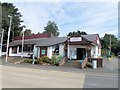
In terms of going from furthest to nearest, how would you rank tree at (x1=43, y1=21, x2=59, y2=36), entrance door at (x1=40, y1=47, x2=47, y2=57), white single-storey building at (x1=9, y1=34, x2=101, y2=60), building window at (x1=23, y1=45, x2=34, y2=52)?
tree at (x1=43, y1=21, x2=59, y2=36), building window at (x1=23, y1=45, x2=34, y2=52), entrance door at (x1=40, y1=47, x2=47, y2=57), white single-storey building at (x1=9, y1=34, x2=101, y2=60)

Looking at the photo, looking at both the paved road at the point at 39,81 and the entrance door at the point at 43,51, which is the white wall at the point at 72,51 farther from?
the paved road at the point at 39,81

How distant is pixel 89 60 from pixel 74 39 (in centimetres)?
570

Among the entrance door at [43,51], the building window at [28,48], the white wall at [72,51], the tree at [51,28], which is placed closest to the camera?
the white wall at [72,51]

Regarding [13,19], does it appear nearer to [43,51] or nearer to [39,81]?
[43,51]

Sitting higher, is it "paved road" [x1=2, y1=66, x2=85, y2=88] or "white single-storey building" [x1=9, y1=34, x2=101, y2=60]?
"white single-storey building" [x1=9, y1=34, x2=101, y2=60]

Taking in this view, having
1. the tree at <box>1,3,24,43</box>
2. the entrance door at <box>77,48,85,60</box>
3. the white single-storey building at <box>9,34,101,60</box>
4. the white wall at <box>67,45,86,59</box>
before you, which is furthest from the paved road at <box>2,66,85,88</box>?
the tree at <box>1,3,24,43</box>

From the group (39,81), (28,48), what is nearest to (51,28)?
(28,48)

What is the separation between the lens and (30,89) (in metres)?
9.79

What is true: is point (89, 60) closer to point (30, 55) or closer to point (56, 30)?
point (30, 55)

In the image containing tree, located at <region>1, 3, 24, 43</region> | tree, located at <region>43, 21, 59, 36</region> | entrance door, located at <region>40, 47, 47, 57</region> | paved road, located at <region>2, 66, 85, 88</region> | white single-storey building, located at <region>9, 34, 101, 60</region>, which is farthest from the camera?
tree, located at <region>43, 21, 59, 36</region>

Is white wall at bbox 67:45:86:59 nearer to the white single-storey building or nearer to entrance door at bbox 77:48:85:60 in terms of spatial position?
the white single-storey building

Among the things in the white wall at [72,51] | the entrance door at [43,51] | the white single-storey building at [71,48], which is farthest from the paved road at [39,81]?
the entrance door at [43,51]

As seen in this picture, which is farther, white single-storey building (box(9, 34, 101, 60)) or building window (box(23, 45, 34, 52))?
building window (box(23, 45, 34, 52))

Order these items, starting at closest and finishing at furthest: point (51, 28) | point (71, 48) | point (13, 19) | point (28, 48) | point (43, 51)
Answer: point (71, 48)
point (43, 51)
point (28, 48)
point (13, 19)
point (51, 28)
